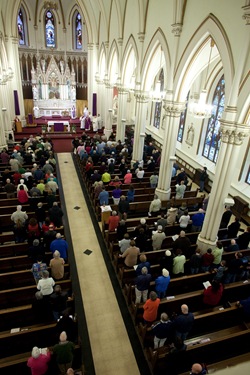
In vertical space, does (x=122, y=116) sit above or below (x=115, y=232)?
above

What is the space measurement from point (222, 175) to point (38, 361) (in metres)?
6.64

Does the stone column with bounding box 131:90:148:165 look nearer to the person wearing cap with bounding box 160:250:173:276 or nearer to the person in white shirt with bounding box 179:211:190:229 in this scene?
the person in white shirt with bounding box 179:211:190:229

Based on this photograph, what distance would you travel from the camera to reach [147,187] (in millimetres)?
13430

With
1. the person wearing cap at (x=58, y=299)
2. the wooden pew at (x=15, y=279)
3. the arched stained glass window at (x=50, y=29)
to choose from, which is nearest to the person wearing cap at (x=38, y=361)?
the person wearing cap at (x=58, y=299)

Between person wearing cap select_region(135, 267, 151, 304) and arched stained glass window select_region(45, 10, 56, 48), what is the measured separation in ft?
90.4

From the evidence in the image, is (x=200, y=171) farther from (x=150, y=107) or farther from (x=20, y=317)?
(x=20, y=317)

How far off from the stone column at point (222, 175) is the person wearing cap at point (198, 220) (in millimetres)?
663

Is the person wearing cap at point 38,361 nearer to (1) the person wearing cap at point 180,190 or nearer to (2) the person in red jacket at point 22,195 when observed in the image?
(2) the person in red jacket at point 22,195

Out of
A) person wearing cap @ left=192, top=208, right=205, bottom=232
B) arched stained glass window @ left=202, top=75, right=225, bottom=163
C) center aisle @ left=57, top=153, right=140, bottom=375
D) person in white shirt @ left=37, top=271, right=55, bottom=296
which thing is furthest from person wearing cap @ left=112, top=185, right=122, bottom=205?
arched stained glass window @ left=202, top=75, right=225, bottom=163

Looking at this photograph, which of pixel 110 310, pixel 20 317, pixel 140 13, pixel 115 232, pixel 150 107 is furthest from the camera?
pixel 150 107

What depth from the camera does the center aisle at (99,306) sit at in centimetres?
602

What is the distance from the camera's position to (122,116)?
61.1ft

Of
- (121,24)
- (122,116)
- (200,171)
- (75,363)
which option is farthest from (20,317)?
(121,24)

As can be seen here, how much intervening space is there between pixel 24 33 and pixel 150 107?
→ 14.6m
